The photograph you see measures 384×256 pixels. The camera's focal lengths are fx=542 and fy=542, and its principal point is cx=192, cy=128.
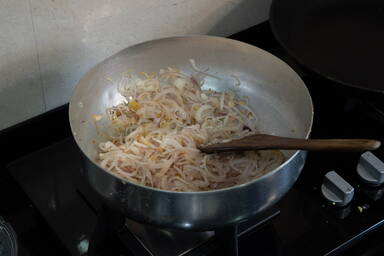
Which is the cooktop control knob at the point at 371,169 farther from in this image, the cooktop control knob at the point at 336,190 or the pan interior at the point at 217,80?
the pan interior at the point at 217,80

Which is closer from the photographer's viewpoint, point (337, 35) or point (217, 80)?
point (217, 80)

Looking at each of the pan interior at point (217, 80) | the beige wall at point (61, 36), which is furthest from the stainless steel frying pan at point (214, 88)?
the beige wall at point (61, 36)

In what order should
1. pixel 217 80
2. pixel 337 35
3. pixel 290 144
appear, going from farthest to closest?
pixel 337 35 < pixel 217 80 < pixel 290 144

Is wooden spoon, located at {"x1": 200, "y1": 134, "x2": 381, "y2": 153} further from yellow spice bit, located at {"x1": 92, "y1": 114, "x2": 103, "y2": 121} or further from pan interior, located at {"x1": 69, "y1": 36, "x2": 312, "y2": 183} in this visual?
yellow spice bit, located at {"x1": 92, "y1": 114, "x2": 103, "y2": 121}

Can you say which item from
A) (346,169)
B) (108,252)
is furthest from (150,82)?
(346,169)

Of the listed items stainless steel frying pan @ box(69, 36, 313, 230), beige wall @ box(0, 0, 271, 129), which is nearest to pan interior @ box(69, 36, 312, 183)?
stainless steel frying pan @ box(69, 36, 313, 230)

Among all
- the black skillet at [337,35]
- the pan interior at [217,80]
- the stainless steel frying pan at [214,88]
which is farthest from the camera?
the black skillet at [337,35]

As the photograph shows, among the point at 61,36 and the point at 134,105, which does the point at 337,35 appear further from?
the point at 61,36

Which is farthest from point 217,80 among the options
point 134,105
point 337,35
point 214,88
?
point 337,35
